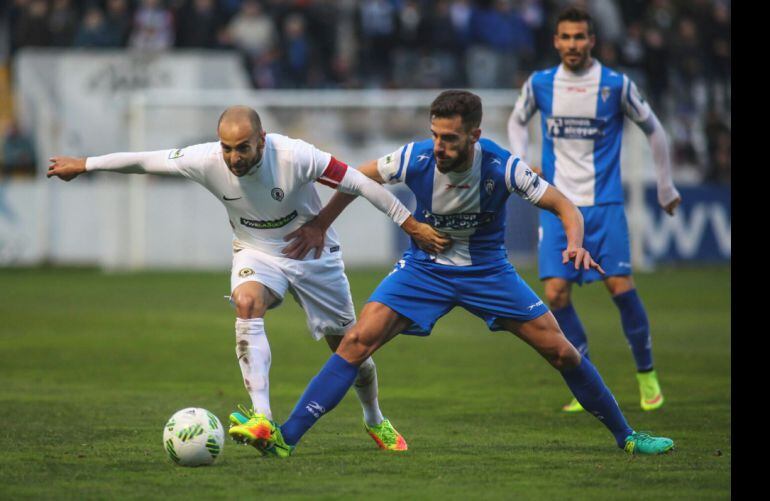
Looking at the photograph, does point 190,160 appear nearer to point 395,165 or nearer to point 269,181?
point 269,181

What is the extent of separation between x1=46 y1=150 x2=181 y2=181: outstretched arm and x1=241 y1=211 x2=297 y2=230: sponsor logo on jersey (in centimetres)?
49

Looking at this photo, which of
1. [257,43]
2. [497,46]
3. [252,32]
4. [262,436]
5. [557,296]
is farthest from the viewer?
[497,46]

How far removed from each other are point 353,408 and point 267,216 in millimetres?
2175

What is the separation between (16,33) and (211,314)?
33.6 ft

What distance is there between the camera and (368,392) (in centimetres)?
752

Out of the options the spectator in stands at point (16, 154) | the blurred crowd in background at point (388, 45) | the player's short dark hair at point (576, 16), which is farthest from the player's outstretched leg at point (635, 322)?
the spectator in stands at point (16, 154)

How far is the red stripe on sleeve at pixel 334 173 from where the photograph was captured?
720cm

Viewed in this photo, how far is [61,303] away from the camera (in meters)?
17.0

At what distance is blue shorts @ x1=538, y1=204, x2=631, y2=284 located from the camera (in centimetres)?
930

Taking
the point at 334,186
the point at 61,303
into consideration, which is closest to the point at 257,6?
the point at 61,303

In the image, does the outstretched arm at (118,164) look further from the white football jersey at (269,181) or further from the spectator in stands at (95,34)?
the spectator in stands at (95,34)

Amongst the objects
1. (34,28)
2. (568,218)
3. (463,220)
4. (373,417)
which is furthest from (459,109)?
(34,28)

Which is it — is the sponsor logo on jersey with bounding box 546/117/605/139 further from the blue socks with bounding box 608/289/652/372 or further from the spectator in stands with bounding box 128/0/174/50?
the spectator in stands with bounding box 128/0/174/50
